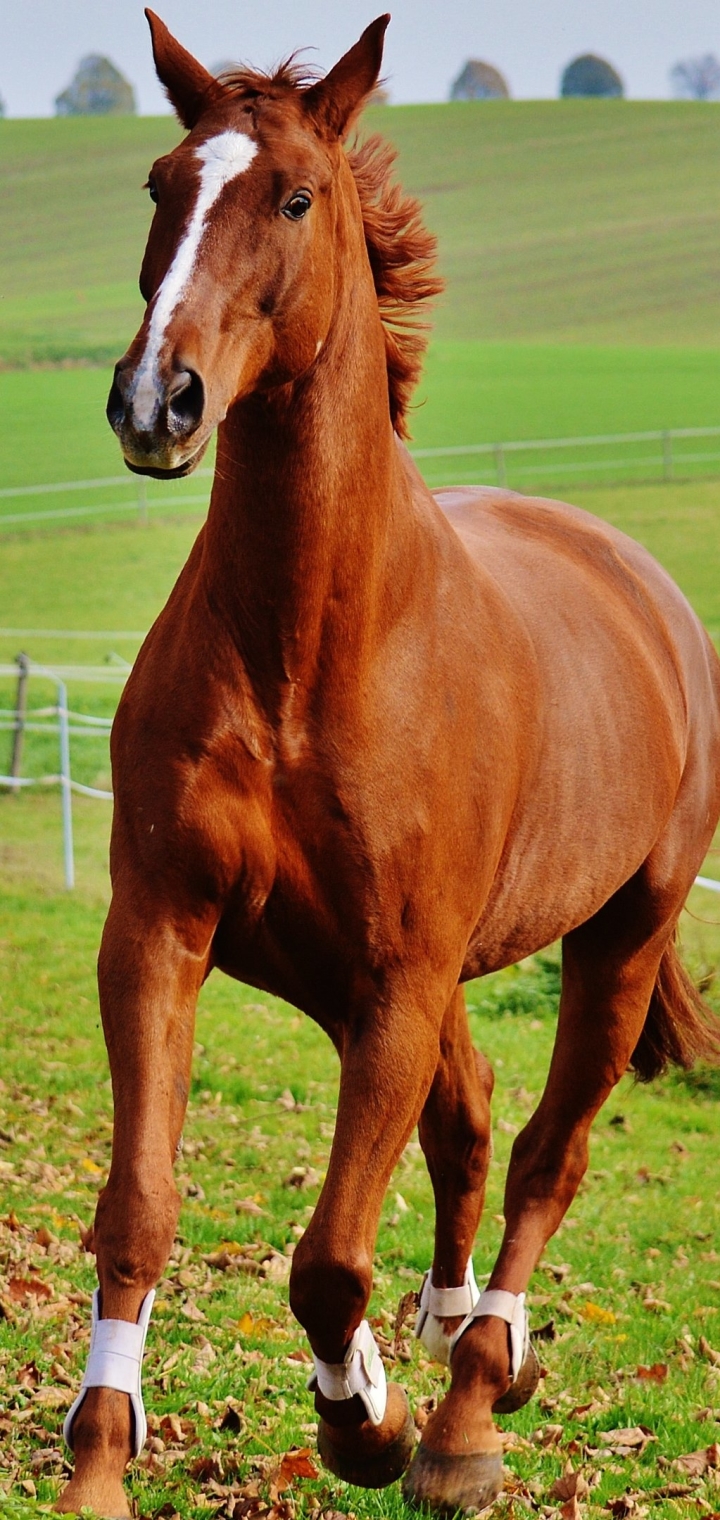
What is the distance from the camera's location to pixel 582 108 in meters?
26.7

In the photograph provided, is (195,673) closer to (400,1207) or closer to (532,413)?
(400,1207)

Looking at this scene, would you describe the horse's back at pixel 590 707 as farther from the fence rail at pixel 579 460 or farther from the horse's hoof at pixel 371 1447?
the fence rail at pixel 579 460

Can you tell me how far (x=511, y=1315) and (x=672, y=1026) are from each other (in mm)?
1276

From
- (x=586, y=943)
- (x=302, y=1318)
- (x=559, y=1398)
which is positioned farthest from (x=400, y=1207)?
(x=302, y=1318)

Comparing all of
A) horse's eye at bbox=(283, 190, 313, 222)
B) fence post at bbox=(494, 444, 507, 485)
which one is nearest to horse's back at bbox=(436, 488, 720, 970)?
horse's eye at bbox=(283, 190, 313, 222)

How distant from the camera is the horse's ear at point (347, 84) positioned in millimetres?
2752

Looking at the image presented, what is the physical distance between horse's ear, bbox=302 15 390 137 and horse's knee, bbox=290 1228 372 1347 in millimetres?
1986

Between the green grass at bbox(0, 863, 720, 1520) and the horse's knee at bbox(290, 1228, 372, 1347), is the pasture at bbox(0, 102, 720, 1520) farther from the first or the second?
the horse's knee at bbox(290, 1228, 372, 1347)

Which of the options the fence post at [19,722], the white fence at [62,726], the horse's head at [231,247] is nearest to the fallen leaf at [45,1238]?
the horse's head at [231,247]

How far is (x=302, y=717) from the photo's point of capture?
9.55ft

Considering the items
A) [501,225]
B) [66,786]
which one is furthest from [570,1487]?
[501,225]

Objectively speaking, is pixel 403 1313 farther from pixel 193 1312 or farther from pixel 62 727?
pixel 62 727

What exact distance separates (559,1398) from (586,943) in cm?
131

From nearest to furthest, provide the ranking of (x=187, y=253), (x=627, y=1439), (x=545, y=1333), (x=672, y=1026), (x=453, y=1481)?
(x=187, y=253)
(x=453, y=1481)
(x=627, y=1439)
(x=672, y=1026)
(x=545, y=1333)
